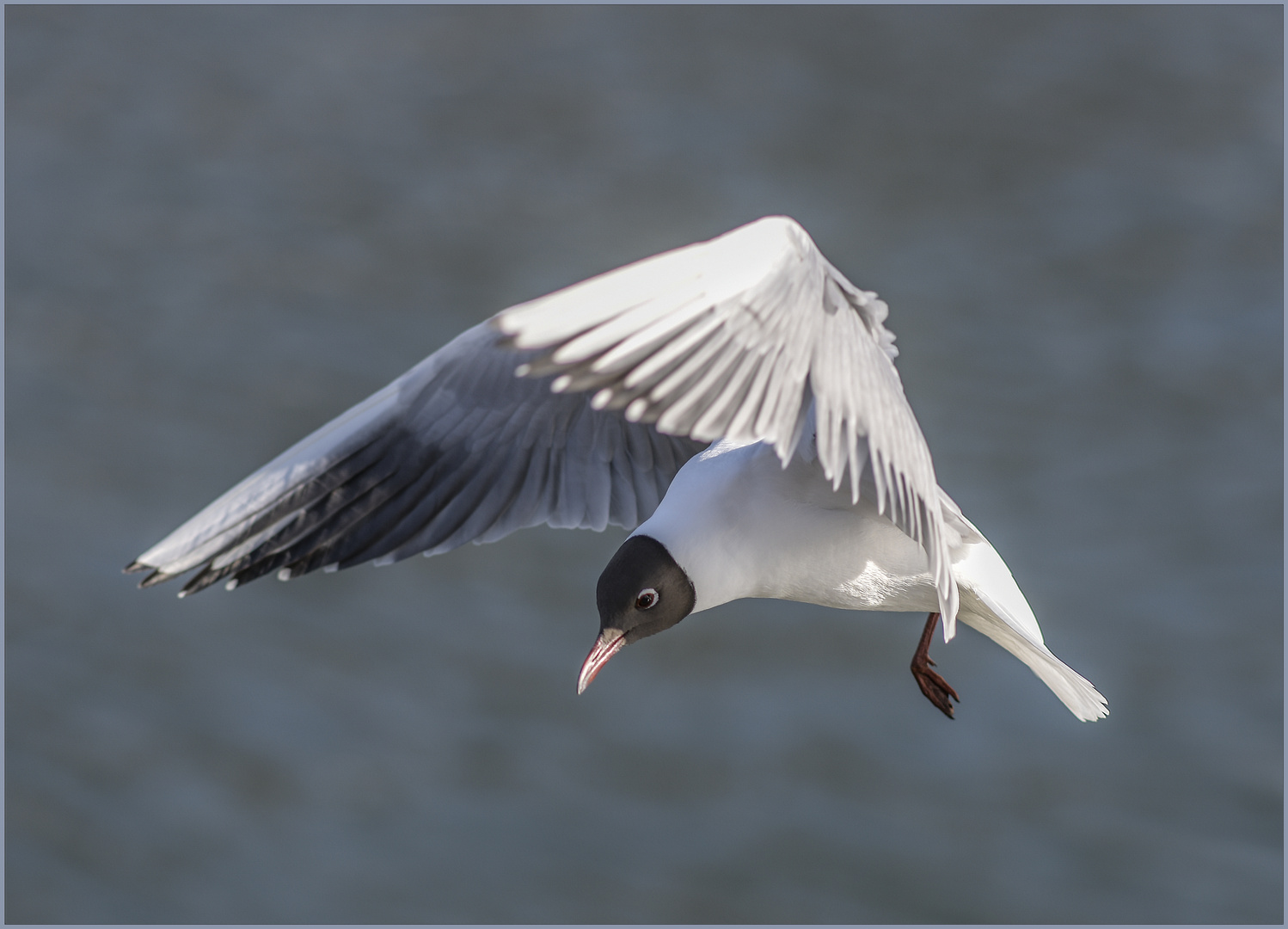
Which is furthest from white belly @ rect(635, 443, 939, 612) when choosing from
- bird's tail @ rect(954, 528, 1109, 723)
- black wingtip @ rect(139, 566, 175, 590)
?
black wingtip @ rect(139, 566, 175, 590)

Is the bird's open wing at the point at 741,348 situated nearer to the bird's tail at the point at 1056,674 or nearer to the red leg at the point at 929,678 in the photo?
the bird's tail at the point at 1056,674

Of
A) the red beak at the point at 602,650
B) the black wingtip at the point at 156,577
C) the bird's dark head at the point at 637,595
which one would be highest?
the bird's dark head at the point at 637,595

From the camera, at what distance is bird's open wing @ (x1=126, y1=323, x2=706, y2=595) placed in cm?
269

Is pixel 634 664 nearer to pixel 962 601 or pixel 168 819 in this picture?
pixel 168 819

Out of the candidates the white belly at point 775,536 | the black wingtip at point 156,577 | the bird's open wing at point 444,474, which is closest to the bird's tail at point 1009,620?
the white belly at point 775,536

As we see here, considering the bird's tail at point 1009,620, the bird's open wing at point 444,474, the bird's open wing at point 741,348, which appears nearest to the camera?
the bird's open wing at point 741,348

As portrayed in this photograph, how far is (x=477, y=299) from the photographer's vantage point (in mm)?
10906

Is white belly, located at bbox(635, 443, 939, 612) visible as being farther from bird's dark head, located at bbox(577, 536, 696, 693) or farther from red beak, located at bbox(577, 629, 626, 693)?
red beak, located at bbox(577, 629, 626, 693)

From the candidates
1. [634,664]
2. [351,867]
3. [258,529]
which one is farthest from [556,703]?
[258,529]

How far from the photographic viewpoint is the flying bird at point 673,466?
1.72m

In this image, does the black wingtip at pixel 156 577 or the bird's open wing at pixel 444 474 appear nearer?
the black wingtip at pixel 156 577

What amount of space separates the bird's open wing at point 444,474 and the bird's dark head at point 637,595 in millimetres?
439

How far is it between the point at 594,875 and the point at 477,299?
4010 millimetres

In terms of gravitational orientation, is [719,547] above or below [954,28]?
below
